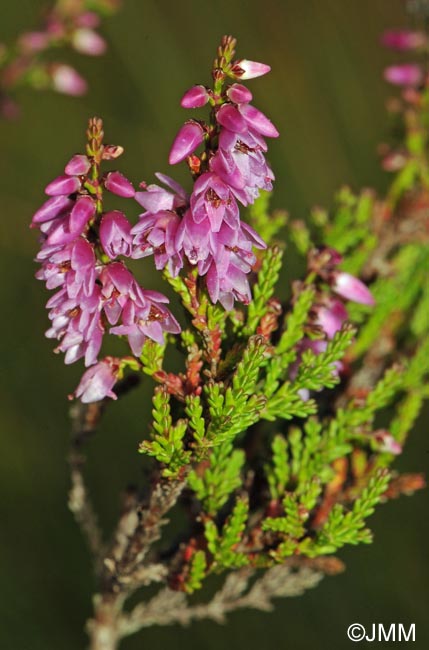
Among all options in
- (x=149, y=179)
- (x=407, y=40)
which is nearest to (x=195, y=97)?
(x=407, y=40)

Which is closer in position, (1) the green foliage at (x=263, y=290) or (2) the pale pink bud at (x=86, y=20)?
(1) the green foliage at (x=263, y=290)

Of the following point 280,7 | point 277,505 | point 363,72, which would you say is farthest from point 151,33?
point 277,505

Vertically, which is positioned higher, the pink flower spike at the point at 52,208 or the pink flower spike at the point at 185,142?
the pink flower spike at the point at 185,142

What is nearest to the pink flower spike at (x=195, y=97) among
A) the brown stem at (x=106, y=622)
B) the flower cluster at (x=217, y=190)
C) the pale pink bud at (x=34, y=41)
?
the flower cluster at (x=217, y=190)

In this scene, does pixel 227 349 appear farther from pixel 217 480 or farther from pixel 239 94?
pixel 239 94

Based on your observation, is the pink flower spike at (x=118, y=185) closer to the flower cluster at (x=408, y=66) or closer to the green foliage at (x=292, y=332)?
the green foliage at (x=292, y=332)

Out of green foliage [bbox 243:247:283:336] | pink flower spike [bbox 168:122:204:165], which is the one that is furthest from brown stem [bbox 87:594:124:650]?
pink flower spike [bbox 168:122:204:165]

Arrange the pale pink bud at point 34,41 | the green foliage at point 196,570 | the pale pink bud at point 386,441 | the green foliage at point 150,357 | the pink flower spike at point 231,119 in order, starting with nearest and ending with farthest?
1. the pink flower spike at point 231,119
2. the green foliage at point 150,357
3. the green foliage at point 196,570
4. the pale pink bud at point 386,441
5. the pale pink bud at point 34,41
